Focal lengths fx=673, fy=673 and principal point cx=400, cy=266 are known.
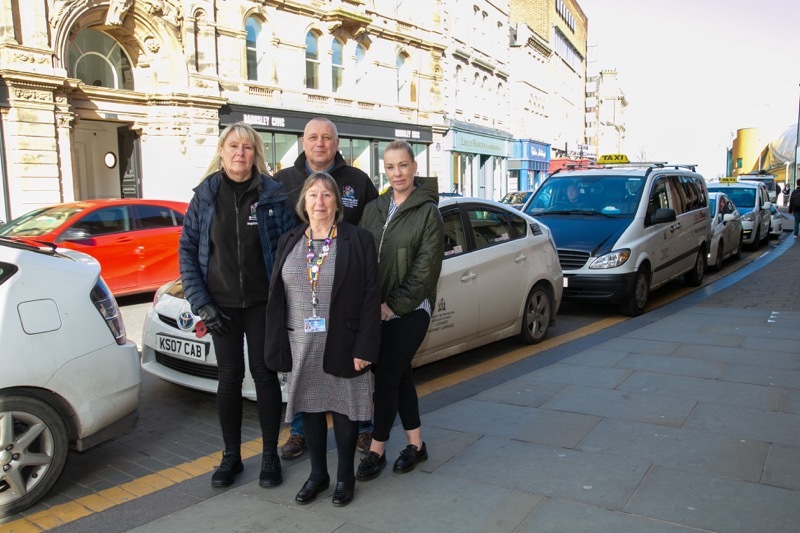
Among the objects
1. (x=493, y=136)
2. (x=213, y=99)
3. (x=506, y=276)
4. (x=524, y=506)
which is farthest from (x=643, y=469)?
(x=493, y=136)

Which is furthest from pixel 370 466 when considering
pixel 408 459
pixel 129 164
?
pixel 129 164

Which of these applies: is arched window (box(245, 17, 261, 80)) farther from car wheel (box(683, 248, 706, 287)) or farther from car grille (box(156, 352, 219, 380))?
car grille (box(156, 352, 219, 380))

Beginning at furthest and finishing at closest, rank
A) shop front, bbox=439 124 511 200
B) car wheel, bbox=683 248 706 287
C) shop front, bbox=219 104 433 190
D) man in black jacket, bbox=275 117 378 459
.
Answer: shop front, bbox=439 124 511 200 → shop front, bbox=219 104 433 190 → car wheel, bbox=683 248 706 287 → man in black jacket, bbox=275 117 378 459

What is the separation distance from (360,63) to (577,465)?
2624 cm

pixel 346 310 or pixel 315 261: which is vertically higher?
pixel 315 261

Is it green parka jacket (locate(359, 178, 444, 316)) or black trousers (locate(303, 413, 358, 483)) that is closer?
black trousers (locate(303, 413, 358, 483))

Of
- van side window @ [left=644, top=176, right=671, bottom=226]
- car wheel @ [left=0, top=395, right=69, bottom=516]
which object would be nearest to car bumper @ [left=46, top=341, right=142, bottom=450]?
car wheel @ [left=0, top=395, right=69, bottom=516]

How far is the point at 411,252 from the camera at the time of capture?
358cm

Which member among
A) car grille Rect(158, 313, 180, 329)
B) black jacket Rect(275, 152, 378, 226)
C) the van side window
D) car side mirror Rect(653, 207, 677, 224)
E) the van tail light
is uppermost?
black jacket Rect(275, 152, 378, 226)

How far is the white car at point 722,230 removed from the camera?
1373 centimetres

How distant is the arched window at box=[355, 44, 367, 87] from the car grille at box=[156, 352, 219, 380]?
78.8 ft

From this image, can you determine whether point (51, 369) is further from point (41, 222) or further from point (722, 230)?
point (722, 230)

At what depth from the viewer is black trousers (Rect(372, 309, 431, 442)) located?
3611 millimetres

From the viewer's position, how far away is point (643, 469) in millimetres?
3619
